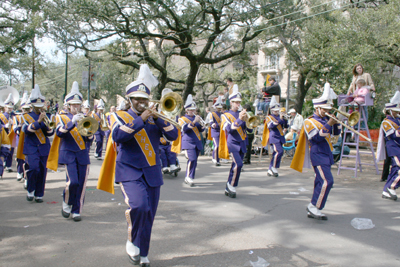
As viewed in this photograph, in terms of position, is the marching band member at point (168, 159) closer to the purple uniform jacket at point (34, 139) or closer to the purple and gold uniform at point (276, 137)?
the purple and gold uniform at point (276, 137)

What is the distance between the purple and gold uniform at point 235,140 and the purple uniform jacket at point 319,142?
5.23 feet

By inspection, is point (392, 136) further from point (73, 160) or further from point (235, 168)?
point (73, 160)

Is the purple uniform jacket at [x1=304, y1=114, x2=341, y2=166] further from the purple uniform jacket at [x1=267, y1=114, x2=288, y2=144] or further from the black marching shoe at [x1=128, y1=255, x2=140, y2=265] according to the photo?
the purple uniform jacket at [x1=267, y1=114, x2=288, y2=144]

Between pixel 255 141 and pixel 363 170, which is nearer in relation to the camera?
pixel 363 170

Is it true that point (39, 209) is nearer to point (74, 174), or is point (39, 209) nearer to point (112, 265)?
point (74, 174)

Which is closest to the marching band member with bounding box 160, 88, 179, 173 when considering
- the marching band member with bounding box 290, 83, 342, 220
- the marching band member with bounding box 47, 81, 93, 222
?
the marching band member with bounding box 47, 81, 93, 222

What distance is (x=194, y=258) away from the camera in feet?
13.5

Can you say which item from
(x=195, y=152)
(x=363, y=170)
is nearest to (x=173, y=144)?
(x=195, y=152)


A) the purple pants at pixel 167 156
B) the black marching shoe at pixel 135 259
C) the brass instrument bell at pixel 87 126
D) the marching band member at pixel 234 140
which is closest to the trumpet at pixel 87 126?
the brass instrument bell at pixel 87 126

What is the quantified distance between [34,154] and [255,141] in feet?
31.7

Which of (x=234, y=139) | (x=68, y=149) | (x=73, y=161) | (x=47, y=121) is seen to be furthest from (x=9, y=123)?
(x=234, y=139)

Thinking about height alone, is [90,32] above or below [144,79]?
above

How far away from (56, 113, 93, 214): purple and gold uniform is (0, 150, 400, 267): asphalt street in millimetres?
376

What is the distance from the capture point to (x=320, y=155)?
5.78m
